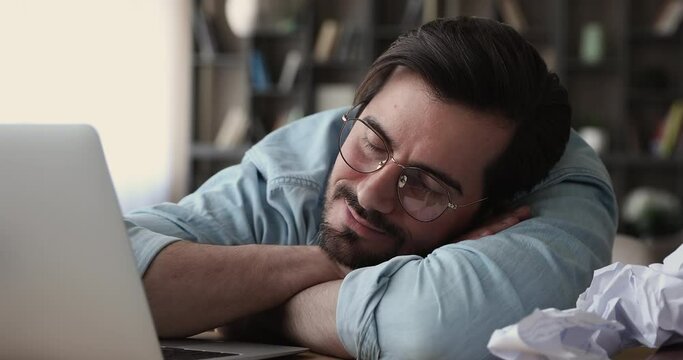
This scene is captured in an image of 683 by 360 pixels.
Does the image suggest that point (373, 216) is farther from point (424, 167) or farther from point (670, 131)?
point (670, 131)

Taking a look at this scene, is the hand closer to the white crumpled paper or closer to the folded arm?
the folded arm

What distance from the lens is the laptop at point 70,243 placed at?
898 mm

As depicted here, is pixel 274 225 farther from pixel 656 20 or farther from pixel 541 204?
pixel 656 20

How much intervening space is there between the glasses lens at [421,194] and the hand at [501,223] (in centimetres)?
6

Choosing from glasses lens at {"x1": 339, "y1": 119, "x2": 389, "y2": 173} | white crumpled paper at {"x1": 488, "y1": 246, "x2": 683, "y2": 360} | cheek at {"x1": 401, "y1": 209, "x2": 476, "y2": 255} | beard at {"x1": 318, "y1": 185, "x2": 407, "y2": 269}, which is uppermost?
white crumpled paper at {"x1": 488, "y1": 246, "x2": 683, "y2": 360}

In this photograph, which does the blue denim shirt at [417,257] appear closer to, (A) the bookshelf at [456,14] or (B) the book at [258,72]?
(A) the bookshelf at [456,14]

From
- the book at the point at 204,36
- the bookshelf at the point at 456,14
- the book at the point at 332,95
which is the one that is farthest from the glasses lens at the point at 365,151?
the book at the point at 204,36

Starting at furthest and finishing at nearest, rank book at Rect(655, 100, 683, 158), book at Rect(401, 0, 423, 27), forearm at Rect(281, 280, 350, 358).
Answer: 1. book at Rect(401, 0, 423, 27)
2. book at Rect(655, 100, 683, 158)
3. forearm at Rect(281, 280, 350, 358)

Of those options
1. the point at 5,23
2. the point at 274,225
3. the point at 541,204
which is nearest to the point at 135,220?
the point at 274,225

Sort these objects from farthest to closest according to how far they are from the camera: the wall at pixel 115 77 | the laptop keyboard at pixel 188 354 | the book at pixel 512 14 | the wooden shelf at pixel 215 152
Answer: the wooden shelf at pixel 215 152, the book at pixel 512 14, the wall at pixel 115 77, the laptop keyboard at pixel 188 354

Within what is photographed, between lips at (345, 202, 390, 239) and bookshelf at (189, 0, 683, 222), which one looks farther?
bookshelf at (189, 0, 683, 222)

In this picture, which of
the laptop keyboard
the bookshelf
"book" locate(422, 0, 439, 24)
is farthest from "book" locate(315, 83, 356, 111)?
the laptop keyboard

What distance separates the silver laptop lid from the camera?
90 cm

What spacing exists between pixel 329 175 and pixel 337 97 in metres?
4.76
